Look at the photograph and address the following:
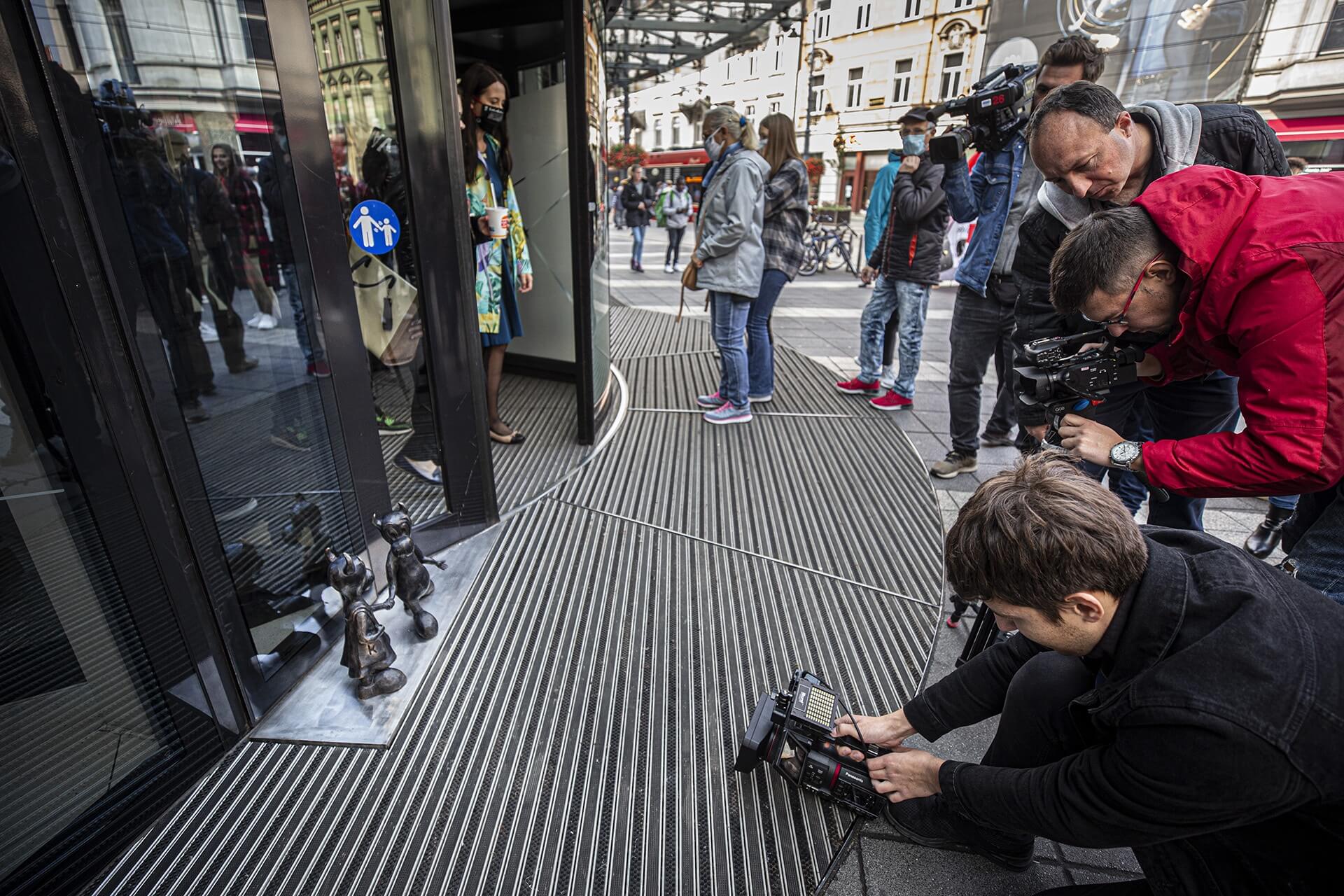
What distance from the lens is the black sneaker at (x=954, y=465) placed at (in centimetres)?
362

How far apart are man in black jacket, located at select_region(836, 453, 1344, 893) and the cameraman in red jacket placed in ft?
1.34

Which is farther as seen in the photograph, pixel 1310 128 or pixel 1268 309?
pixel 1310 128

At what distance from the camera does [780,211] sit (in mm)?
4109

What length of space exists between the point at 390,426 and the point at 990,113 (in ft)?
9.73

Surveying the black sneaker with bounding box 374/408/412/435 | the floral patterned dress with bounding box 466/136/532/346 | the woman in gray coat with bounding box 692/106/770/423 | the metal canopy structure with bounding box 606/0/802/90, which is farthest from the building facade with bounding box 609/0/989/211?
the black sneaker with bounding box 374/408/412/435

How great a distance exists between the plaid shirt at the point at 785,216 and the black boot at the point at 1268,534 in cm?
281

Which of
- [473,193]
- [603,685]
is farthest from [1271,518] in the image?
[473,193]

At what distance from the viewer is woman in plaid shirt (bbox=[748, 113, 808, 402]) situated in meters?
4.06

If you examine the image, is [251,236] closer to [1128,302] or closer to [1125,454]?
[1128,302]

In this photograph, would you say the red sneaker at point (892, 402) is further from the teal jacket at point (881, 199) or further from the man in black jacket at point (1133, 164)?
the man in black jacket at point (1133, 164)

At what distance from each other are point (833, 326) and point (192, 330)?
6.67 meters

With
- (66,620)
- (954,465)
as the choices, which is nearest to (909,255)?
(954,465)

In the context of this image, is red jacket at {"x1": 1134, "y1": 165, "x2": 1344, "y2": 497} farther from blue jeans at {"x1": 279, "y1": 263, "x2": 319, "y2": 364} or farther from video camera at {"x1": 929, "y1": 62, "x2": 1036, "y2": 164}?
blue jeans at {"x1": 279, "y1": 263, "x2": 319, "y2": 364}

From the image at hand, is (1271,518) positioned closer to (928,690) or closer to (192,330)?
(928,690)
